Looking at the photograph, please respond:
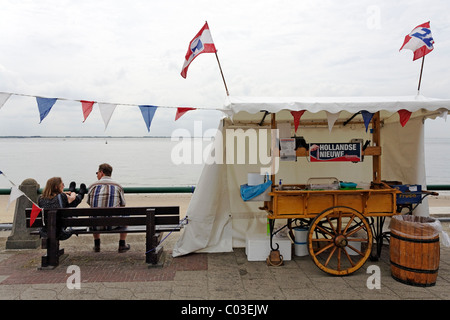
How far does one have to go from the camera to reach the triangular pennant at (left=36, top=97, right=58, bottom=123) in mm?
4941

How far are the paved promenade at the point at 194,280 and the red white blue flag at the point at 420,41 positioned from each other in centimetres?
329

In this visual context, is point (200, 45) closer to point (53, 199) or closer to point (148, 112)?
point (148, 112)

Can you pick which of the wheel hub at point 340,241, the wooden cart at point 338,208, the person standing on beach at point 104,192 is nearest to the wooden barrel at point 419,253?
the wooden cart at point 338,208

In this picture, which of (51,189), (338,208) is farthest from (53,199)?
(338,208)

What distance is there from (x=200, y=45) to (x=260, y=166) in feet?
7.53

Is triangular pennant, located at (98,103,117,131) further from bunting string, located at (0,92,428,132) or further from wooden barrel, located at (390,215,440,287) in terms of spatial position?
wooden barrel, located at (390,215,440,287)

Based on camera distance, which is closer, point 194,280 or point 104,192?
point 194,280

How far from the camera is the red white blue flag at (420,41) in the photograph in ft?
18.8

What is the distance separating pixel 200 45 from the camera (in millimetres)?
5348

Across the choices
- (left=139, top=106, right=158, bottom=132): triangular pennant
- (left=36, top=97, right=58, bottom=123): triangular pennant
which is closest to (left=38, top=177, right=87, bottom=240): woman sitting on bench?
(left=36, top=97, right=58, bottom=123): triangular pennant

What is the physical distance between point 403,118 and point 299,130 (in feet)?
6.09

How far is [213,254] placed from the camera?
5.79 meters

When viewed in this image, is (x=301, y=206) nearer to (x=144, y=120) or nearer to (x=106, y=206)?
(x=144, y=120)

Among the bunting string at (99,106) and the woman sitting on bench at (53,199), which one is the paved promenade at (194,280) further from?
the bunting string at (99,106)
